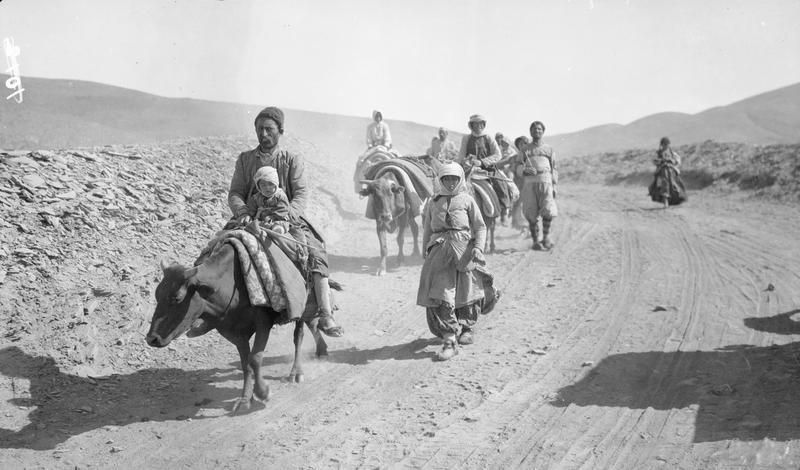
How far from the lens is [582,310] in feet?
29.5

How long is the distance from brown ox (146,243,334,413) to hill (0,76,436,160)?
1924 centimetres

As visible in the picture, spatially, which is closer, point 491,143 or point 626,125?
point 491,143

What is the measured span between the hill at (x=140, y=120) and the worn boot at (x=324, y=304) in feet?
62.2

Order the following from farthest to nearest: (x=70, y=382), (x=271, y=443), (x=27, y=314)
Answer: (x=27, y=314)
(x=70, y=382)
(x=271, y=443)

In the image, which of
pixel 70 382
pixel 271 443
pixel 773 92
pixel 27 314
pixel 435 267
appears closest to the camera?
pixel 271 443

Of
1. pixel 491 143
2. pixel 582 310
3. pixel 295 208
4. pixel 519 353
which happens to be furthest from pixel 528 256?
pixel 295 208

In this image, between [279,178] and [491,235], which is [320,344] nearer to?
[279,178]

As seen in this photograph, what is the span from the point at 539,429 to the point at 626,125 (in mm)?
88371

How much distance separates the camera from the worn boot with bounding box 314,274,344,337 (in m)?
6.70

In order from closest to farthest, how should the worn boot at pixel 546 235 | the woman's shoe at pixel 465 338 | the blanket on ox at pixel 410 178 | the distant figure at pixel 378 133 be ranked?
the woman's shoe at pixel 465 338
the blanket on ox at pixel 410 178
the worn boot at pixel 546 235
the distant figure at pixel 378 133

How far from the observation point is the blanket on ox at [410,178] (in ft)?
40.6

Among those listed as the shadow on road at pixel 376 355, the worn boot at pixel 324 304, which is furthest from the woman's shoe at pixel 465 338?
the worn boot at pixel 324 304

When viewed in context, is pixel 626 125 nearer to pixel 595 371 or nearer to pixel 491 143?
pixel 491 143

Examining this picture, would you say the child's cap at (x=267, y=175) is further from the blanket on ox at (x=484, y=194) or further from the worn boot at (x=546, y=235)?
the worn boot at (x=546, y=235)
